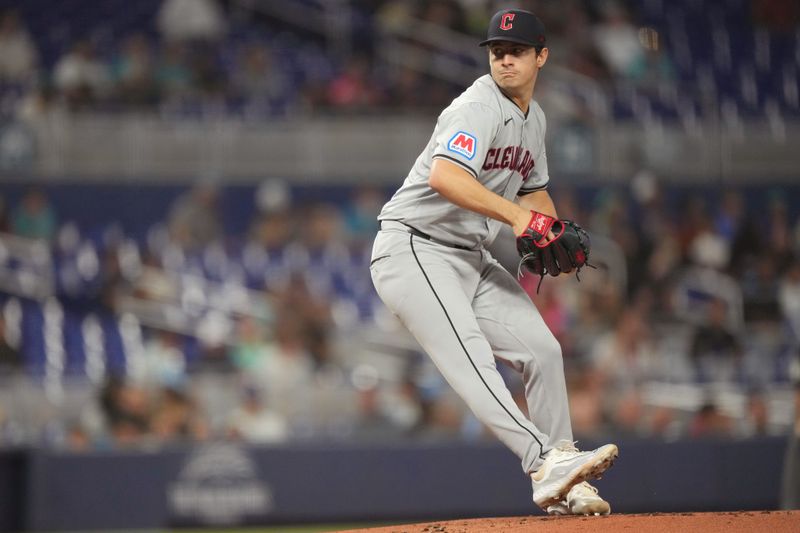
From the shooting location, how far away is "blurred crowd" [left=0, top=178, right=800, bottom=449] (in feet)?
30.8

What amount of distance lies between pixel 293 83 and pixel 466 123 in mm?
9677

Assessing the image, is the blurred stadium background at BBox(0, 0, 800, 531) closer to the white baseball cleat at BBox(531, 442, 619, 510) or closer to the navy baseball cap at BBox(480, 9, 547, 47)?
the white baseball cleat at BBox(531, 442, 619, 510)

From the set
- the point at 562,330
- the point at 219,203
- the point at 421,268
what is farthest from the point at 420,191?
the point at 219,203

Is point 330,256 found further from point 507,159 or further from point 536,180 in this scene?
point 507,159

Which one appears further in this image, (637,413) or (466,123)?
(637,413)

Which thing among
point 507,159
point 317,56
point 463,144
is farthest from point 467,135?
point 317,56

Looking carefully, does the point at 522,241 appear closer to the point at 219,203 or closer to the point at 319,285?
the point at 319,285

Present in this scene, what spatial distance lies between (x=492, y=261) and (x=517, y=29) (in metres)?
0.98

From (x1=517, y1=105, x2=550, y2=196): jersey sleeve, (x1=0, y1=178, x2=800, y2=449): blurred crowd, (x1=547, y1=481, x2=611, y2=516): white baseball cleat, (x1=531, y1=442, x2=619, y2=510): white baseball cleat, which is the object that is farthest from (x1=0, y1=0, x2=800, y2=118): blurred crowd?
(x1=531, y1=442, x2=619, y2=510): white baseball cleat

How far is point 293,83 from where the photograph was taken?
45.4 feet

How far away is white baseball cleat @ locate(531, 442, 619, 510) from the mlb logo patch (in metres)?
1.16

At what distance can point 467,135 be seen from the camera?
4.37 metres

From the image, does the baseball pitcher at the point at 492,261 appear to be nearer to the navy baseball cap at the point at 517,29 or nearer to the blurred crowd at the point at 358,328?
the navy baseball cap at the point at 517,29

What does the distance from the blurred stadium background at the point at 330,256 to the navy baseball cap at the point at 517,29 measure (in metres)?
2.96
